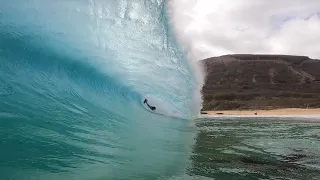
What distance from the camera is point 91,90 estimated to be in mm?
15438

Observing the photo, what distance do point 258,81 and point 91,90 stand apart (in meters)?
132

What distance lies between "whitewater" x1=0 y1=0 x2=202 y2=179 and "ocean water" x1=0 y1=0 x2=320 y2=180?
0.04 meters

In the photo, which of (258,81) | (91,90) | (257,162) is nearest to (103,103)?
(91,90)

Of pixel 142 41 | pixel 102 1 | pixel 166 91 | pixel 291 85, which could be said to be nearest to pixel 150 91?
pixel 166 91

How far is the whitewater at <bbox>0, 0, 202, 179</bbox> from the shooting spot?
9.69 metres

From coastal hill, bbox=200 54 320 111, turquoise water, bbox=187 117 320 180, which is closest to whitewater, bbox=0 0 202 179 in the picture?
turquoise water, bbox=187 117 320 180

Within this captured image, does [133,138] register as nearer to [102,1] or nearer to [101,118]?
[101,118]

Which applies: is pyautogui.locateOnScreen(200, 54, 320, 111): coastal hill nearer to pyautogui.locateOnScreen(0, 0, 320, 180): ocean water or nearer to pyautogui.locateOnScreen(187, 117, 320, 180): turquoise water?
pyautogui.locateOnScreen(187, 117, 320, 180): turquoise water

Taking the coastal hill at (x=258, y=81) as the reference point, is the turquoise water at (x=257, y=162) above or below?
below

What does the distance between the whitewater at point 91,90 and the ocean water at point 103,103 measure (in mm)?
39

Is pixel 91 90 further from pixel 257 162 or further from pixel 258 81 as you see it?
pixel 258 81

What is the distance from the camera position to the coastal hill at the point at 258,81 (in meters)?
103

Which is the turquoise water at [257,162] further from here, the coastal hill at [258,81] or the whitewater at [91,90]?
the coastal hill at [258,81]

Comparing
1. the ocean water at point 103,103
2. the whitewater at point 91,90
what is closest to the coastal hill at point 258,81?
the whitewater at point 91,90
